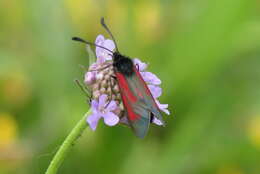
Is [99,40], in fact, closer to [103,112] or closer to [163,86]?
[103,112]

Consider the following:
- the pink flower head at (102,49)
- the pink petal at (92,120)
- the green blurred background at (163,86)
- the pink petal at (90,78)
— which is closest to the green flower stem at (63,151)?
the pink petal at (92,120)

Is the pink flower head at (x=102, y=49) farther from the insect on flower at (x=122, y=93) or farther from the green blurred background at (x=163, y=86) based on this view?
the green blurred background at (x=163, y=86)

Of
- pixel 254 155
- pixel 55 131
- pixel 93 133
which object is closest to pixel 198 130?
pixel 254 155

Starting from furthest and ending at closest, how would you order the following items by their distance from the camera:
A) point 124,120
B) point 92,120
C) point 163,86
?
point 163,86
point 124,120
point 92,120

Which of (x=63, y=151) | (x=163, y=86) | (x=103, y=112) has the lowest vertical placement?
(x=163, y=86)

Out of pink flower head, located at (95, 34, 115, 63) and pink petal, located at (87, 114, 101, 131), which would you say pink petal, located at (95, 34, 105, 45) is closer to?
Result: pink flower head, located at (95, 34, 115, 63)

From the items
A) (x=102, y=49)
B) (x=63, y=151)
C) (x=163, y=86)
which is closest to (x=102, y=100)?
A: (x=63, y=151)

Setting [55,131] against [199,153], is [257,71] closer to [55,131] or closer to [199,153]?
[199,153]

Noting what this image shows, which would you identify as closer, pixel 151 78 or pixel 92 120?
pixel 92 120
